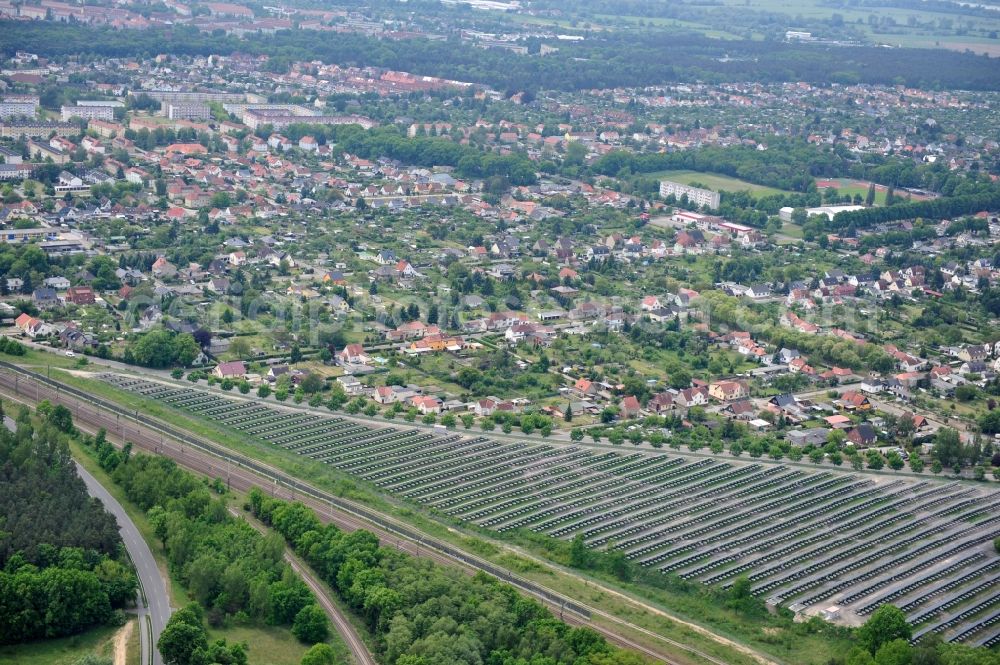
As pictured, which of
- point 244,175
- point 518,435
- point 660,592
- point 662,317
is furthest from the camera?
point 244,175

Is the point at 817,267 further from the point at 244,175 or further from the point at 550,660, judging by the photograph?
the point at 550,660

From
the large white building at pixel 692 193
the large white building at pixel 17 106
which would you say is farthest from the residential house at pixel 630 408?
the large white building at pixel 17 106

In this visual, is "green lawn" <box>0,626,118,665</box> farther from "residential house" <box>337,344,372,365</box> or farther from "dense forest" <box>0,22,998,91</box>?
"dense forest" <box>0,22,998,91</box>

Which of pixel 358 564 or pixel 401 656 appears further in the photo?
pixel 358 564

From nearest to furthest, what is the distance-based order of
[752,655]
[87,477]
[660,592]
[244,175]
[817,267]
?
[752,655]
[660,592]
[87,477]
[817,267]
[244,175]

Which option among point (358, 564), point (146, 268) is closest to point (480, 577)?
point (358, 564)

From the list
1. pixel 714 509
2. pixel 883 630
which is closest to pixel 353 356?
pixel 714 509

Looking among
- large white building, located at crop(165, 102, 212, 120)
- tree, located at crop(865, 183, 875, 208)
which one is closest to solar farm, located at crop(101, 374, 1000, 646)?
tree, located at crop(865, 183, 875, 208)
